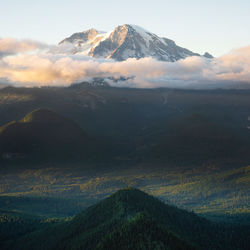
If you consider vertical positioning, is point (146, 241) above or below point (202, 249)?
above

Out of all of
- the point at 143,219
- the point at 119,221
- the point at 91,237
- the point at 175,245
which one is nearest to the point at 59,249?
the point at 91,237

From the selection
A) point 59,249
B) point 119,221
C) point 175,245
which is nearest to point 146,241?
point 175,245

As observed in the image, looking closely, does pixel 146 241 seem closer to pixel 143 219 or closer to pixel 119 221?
pixel 143 219

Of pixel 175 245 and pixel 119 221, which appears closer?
pixel 175 245

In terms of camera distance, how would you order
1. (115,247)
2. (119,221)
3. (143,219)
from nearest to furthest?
(115,247), (143,219), (119,221)

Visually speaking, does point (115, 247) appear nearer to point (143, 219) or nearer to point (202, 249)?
point (143, 219)

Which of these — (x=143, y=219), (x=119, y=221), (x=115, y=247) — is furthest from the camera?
(x=119, y=221)

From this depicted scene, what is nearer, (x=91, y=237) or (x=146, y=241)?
(x=146, y=241)

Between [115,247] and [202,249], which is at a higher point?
[115,247]
